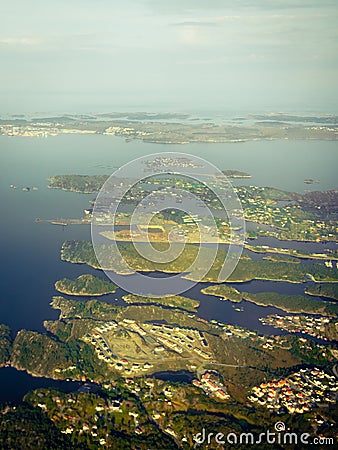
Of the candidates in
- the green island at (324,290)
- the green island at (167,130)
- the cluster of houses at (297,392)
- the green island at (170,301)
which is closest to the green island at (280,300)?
the green island at (324,290)

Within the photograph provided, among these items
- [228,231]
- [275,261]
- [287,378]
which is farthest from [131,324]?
[228,231]

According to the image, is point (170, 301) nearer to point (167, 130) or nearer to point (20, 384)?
point (20, 384)

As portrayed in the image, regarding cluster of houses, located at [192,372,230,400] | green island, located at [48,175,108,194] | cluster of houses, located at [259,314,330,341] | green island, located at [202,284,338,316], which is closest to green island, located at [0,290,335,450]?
cluster of houses, located at [192,372,230,400]

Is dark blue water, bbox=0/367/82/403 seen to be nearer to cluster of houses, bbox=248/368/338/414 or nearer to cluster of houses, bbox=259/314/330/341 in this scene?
cluster of houses, bbox=248/368/338/414

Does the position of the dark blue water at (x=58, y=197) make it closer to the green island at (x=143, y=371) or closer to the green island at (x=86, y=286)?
the green island at (x=86, y=286)

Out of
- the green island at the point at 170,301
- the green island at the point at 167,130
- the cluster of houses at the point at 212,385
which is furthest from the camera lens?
the green island at the point at 167,130
